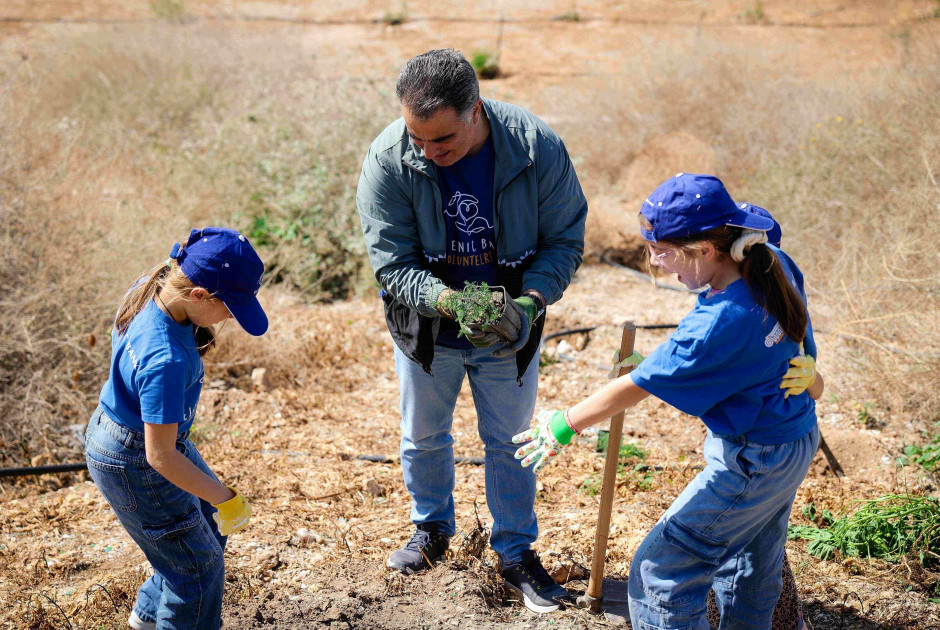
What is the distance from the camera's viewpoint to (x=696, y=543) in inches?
85.0

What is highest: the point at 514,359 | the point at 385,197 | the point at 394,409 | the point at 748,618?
the point at 385,197

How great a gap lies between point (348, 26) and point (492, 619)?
62.5ft

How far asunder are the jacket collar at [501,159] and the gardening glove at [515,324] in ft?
1.34

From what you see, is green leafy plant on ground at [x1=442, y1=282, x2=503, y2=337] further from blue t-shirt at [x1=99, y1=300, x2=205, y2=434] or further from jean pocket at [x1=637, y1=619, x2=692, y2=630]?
jean pocket at [x1=637, y1=619, x2=692, y2=630]

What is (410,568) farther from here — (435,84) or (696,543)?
(435,84)

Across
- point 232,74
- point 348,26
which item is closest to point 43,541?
point 232,74

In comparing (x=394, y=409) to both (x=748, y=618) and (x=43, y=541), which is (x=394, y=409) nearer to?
(x=43, y=541)

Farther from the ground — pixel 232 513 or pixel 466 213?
pixel 466 213

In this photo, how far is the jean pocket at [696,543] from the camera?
84.9 inches

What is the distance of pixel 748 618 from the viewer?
2.39 m

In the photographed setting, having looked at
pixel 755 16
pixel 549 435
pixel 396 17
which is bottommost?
pixel 549 435

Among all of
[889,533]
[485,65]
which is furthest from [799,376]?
[485,65]

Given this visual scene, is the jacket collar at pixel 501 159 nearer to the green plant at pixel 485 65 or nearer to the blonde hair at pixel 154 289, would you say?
the blonde hair at pixel 154 289

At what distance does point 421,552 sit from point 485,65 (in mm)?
14183
